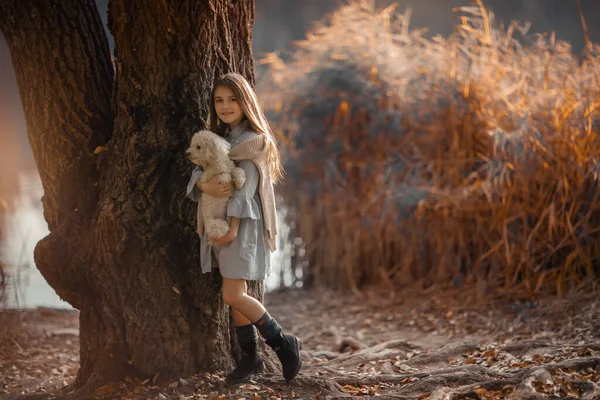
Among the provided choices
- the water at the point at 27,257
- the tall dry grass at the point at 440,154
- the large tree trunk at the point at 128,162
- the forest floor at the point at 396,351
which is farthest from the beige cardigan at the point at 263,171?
the tall dry grass at the point at 440,154

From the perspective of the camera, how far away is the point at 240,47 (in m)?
2.99

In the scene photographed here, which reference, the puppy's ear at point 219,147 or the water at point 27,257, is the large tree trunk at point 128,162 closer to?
the puppy's ear at point 219,147

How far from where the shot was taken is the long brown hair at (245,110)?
263 centimetres

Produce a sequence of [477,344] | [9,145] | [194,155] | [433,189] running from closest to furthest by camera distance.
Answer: [194,155]
[477,344]
[433,189]
[9,145]

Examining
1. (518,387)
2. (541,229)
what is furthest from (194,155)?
(541,229)

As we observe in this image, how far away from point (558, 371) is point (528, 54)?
130 inches

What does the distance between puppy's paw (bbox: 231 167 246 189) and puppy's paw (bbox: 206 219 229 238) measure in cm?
16

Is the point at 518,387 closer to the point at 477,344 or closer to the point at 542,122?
the point at 477,344

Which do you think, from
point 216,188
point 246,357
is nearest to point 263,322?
point 246,357

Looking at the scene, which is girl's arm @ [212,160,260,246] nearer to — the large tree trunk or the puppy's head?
the puppy's head

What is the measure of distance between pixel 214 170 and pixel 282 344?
789 mm

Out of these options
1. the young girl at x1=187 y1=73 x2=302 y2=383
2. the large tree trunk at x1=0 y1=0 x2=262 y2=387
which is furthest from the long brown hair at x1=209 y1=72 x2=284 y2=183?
the large tree trunk at x1=0 y1=0 x2=262 y2=387

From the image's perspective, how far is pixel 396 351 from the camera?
3.84 m

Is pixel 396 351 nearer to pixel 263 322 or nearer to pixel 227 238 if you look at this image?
pixel 263 322
